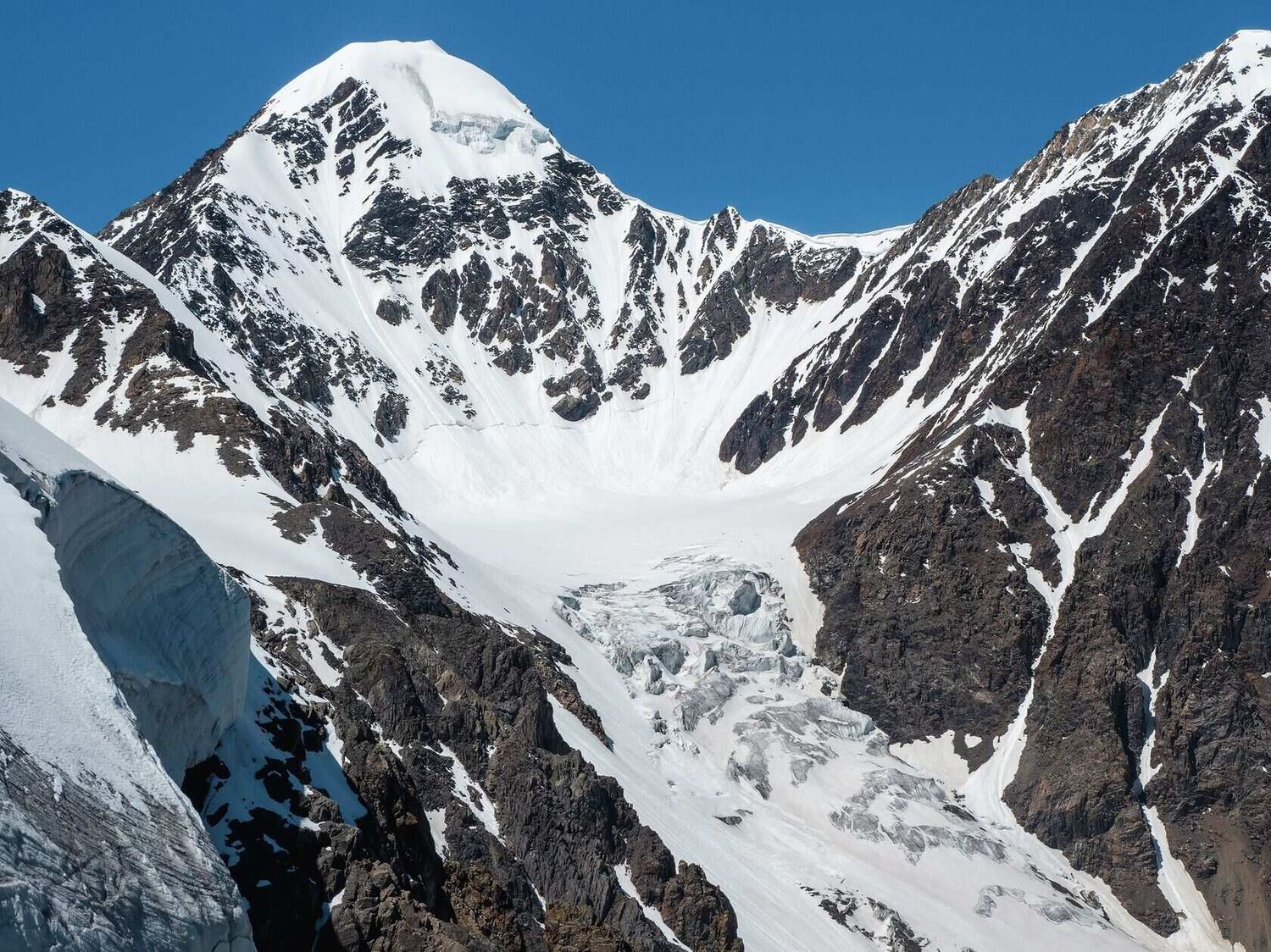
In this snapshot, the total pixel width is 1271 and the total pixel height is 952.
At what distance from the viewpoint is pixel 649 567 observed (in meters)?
116

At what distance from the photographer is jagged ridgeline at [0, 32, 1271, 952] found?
25031 millimetres

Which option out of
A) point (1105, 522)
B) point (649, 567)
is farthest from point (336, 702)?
point (1105, 522)

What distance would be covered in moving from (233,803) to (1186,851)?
3060 inches

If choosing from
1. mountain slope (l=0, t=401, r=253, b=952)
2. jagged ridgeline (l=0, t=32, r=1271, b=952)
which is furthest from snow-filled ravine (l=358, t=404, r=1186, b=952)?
mountain slope (l=0, t=401, r=253, b=952)

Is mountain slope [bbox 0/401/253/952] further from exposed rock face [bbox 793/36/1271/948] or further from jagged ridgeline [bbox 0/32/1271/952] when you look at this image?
exposed rock face [bbox 793/36/1271/948]

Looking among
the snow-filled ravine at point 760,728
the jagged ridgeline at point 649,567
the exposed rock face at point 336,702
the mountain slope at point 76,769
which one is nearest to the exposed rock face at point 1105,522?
the jagged ridgeline at point 649,567

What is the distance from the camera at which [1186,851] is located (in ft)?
282

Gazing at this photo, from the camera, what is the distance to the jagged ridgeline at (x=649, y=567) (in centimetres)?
2503

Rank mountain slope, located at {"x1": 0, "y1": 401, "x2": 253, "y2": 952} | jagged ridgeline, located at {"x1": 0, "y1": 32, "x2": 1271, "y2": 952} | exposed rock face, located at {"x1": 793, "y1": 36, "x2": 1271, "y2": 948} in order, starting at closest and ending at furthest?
mountain slope, located at {"x1": 0, "y1": 401, "x2": 253, "y2": 952} < jagged ridgeline, located at {"x1": 0, "y1": 32, "x2": 1271, "y2": 952} < exposed rock face, located at {"x1": 793, "y1": 36, "x2": 1271, "y2": 948}

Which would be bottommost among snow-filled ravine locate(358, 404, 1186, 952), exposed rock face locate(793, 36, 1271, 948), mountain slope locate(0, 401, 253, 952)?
mountain slope locate(0, 401, 253, 952)

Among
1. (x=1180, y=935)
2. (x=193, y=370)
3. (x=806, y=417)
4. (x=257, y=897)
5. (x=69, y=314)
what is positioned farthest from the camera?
(x=806, y=417)

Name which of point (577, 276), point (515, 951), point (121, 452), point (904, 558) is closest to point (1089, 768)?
point (904, 558)

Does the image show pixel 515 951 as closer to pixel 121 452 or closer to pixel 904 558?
pixel 121 452

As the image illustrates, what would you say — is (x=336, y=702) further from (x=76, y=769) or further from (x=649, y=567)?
(x=649, y=567)
